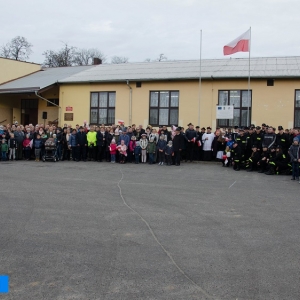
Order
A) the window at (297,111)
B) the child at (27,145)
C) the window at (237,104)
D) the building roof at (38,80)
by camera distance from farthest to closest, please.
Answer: the building roof at (38,80), the window at (237,104), the window at (297,111), the child at (27,145)

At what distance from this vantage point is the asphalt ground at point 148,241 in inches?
195

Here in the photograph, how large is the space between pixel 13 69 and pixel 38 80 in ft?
13.7

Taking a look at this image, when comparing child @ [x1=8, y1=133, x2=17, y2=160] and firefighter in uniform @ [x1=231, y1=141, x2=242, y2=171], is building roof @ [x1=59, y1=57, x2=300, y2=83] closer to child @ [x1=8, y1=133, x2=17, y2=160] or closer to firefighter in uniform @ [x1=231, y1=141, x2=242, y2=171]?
firefighter in uniform @ [x1=231, y1=141, x2=242, y2=171]

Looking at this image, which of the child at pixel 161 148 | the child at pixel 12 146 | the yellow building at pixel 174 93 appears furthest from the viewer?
the yellow building at pixel 174 93

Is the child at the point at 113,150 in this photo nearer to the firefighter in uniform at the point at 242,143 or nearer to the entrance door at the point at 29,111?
the firefighter in uniform at the point at 242,143

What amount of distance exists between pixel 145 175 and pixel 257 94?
11459mm

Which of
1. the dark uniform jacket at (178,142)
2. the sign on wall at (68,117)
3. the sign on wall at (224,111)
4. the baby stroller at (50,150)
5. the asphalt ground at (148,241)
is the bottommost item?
the asphalt ground at (148,241)

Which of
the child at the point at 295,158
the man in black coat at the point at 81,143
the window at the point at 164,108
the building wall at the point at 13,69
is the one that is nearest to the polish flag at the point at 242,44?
the window at the point at 164,108

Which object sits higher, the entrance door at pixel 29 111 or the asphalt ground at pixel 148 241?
the entrance door at pixel 29 111

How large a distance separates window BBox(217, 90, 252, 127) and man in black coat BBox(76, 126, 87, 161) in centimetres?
827

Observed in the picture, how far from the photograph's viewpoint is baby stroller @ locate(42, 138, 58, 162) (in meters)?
22.0

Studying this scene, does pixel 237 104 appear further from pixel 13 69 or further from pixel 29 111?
pixel 13 69

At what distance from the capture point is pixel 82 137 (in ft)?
74.0

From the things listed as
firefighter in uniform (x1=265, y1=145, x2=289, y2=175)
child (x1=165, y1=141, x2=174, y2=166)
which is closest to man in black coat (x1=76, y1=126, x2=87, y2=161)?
child (x1=165, y1=141, x2=174, y2=166)
